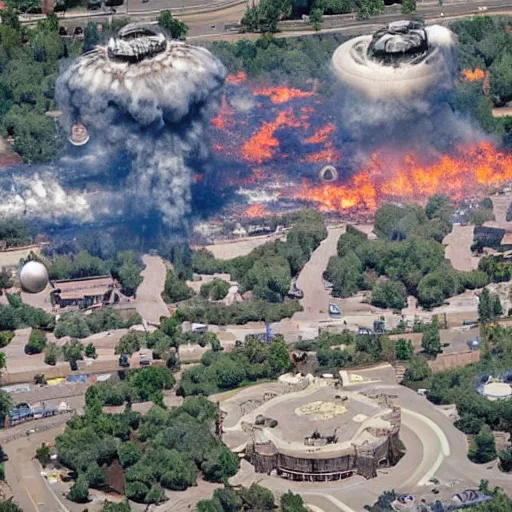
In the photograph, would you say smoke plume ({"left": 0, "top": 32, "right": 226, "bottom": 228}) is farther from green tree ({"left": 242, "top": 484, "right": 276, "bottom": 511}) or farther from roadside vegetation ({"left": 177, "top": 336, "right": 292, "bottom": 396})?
green tree ({"left": 242, "top": 484, "right": 276, "bottom": 511})

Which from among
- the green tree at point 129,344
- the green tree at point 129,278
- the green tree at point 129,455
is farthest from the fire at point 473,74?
the green tree at point 129,455

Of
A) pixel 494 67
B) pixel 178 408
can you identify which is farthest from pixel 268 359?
pixel 494 67

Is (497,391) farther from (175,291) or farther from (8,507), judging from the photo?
(8,507)

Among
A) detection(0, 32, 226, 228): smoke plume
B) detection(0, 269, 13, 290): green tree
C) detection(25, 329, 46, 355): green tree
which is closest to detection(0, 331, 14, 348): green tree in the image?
detection(25, 329, 46, 355): green tree

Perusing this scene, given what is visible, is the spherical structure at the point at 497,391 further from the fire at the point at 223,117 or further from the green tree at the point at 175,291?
the fire at the point at 223,117

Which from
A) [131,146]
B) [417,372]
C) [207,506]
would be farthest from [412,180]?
[207,506]

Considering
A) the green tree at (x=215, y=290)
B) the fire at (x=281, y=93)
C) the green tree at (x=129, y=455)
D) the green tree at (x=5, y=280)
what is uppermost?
the green tree at (x=129, y=455)
